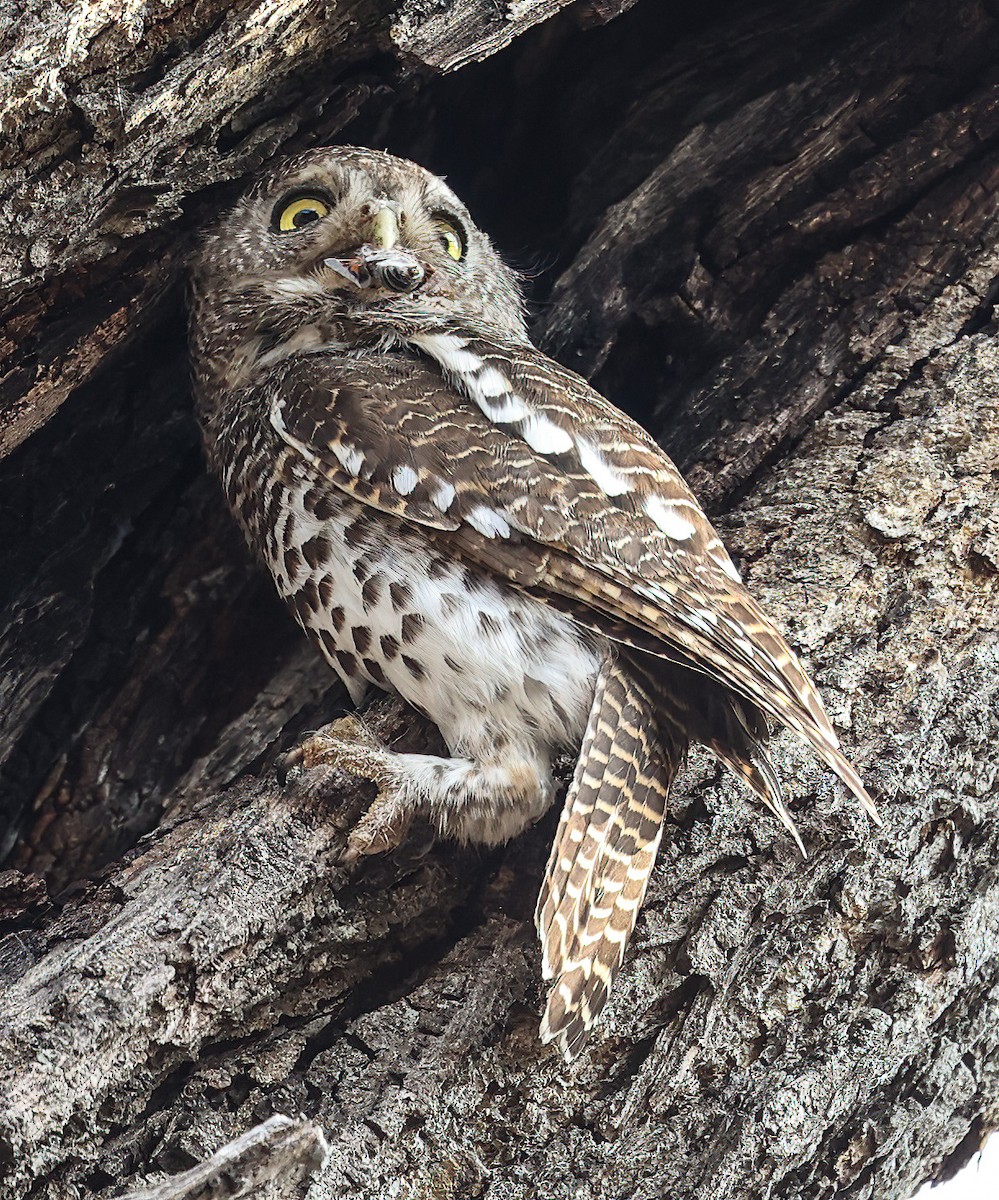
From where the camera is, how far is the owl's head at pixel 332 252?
2713 mm

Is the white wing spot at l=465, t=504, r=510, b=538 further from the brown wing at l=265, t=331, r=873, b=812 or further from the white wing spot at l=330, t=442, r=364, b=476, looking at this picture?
the white wing spot at l=330, t=442, r=364, b=476

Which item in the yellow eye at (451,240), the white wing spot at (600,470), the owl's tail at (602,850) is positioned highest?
the yellow eye at (451,240)

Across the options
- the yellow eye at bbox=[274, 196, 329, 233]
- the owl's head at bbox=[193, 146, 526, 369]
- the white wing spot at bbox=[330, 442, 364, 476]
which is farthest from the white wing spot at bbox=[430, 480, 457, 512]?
the yellow eye at bbox=[274, 196, 329, 233]

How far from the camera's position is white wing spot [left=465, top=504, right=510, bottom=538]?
7.16 feet

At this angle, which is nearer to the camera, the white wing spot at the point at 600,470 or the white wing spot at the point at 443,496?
the white wing spot at the point at 443,496

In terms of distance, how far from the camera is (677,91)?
305 centimetres

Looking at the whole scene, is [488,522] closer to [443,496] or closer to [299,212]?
[443,496]

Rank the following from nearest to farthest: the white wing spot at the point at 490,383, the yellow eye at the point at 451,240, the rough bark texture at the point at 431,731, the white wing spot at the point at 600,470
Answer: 1. the rough bark texture at the point at 431,731
2. the white wing spot at the point at 600,470
3. the white wing spot at the point at 490,383
4. the yellow eye at the point at 451,240

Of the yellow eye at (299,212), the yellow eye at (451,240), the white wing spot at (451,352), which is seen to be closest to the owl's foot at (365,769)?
the white wing spot at (451,352)

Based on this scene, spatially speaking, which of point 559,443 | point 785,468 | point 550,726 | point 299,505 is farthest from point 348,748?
point 785,468

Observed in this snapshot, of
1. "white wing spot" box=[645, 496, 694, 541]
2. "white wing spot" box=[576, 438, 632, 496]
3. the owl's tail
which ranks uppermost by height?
"white wing spot" box=[576, 438, 632, 496]

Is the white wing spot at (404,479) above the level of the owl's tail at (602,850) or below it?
above

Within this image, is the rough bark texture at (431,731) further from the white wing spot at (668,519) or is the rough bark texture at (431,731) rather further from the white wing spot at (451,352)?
the white wing spot at (451,352)

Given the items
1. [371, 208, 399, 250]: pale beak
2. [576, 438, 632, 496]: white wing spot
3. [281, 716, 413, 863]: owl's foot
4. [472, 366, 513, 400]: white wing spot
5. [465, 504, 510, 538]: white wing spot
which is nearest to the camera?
[281, 716, 413, 863]: owl's foot
